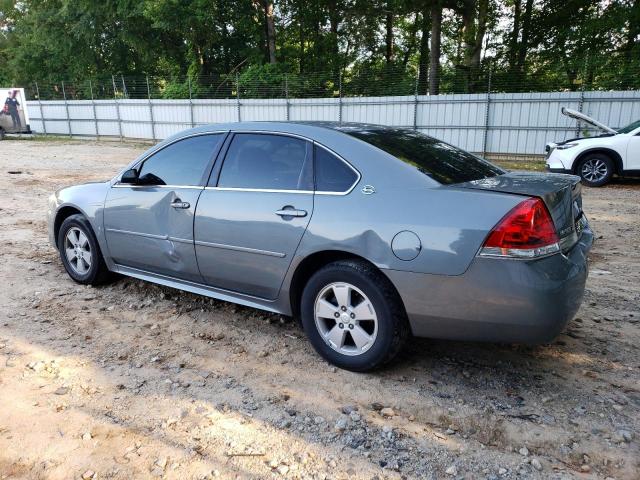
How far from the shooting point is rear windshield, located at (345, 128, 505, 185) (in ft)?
10.2

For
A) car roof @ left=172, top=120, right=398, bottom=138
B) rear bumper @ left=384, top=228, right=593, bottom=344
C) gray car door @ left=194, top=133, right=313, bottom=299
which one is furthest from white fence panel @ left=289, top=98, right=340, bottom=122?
rear bumper @ left=384, top=228, right=593, bottom=344

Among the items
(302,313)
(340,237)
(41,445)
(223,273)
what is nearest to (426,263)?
(340,237)

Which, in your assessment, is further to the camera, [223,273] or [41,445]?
[223,273]

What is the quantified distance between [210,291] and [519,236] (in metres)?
2.25

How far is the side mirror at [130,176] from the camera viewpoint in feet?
13.6

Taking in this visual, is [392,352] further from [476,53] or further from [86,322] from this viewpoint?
[476,53]

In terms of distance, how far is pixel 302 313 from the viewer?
329 cm

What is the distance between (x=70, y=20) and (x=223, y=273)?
32979 mm

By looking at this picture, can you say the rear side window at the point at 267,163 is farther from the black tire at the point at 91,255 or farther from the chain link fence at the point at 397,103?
the chain link fence at the point at 397,103

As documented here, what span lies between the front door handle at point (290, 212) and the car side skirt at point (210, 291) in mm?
610

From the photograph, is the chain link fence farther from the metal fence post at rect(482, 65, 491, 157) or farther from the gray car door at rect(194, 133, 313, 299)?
the gray car door at rect(194, 133, 313, 299)

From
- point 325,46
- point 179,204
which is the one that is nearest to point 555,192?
point 179,204

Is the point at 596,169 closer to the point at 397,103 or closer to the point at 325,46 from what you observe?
the point at 397,103

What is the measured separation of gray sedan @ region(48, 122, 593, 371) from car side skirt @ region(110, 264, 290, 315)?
0.04ft
